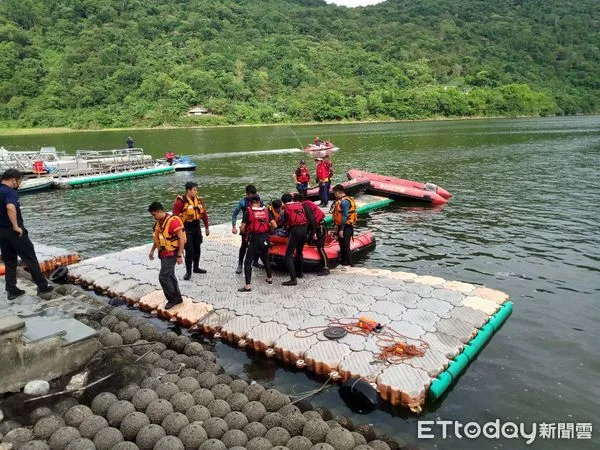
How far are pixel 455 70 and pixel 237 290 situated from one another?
14031cm

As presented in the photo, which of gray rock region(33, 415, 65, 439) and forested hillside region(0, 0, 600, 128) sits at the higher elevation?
forested hillside region(0, 0, 600, 128)

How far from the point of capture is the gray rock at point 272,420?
209 inches

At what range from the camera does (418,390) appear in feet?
19.8

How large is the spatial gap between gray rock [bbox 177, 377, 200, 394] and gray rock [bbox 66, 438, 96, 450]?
1.28 m

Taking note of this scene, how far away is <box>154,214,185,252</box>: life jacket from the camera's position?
312 inches

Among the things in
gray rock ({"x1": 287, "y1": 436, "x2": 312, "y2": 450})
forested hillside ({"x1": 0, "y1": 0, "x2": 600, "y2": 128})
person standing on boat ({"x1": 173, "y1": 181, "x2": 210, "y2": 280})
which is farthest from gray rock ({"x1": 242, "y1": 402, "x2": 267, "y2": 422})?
forested hillside ({"x1": 0, "y1": 0, "x2": 600, "y2": 128})

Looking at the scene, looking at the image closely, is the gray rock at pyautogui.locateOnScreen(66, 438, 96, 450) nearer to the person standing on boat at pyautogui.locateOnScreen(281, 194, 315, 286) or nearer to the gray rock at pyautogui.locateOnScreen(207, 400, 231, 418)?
the gray rock at pyautogui.locateOnScreen(207, 400, 231, 418)

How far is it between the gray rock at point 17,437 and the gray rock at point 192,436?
5.22 ft

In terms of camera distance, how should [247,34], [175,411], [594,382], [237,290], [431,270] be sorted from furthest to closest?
[247,34]
[431,270]
[237,290]
[594,382]
[175,411]

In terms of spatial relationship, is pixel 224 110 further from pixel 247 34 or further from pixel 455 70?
pixel 455 70

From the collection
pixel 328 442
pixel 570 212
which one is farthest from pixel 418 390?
pixel 570 212

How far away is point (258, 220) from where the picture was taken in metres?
8.92

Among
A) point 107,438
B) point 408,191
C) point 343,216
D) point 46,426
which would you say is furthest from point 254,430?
point 408,191

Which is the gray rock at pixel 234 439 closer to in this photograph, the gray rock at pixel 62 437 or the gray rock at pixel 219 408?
the gray rock at pixel 219 408
